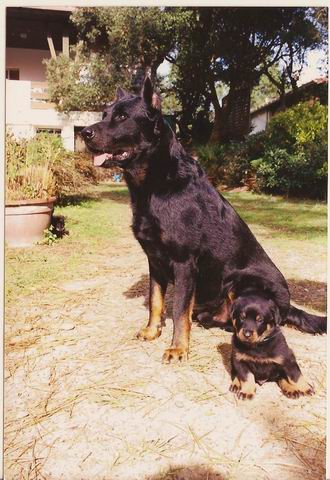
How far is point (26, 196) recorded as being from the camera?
646cm

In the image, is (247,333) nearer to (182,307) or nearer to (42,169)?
(182,307)

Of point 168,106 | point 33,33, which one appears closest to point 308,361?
point 33,33

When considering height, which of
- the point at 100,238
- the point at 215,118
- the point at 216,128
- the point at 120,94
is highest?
the point at 215,118

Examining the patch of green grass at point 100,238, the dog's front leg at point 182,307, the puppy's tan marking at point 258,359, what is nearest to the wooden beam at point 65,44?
the patch of green grass at point 100,238

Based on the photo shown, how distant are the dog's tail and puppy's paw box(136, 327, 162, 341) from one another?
102 cm

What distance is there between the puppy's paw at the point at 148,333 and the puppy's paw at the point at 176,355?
0.36 m

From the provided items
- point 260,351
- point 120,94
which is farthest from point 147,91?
point 260,351

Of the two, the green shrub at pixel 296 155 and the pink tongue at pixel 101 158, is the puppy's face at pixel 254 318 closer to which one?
the pink tongue at pixel 101 158

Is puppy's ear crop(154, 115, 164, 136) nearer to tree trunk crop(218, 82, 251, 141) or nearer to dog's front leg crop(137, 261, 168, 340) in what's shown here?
dog's front leg crop(137, 261, 168, 340)

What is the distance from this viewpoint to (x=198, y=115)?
73.0 feet

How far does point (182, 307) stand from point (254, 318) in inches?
25.5

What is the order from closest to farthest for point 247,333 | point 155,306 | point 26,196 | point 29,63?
1. point 247,333
2. point 155,306
3. point 26,196
4. point 29,63

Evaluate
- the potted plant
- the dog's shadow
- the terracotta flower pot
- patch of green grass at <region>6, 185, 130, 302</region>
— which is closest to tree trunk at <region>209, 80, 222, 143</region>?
patch of green grass at <region>6, 185, 130, 302</region>

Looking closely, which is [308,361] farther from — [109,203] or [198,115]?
[198,115]
